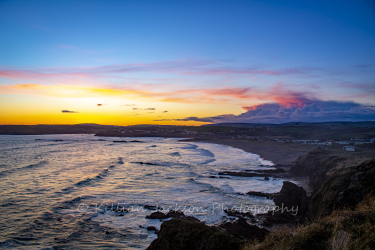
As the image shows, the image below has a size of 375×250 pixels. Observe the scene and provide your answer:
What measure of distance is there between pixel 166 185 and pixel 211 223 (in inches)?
326

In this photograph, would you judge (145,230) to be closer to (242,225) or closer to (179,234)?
(242,225)

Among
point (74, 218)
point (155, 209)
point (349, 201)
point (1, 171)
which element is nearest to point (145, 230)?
point (155, 209)

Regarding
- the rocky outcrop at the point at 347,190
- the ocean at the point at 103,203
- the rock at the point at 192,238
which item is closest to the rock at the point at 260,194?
the ocean at the point at 103,203

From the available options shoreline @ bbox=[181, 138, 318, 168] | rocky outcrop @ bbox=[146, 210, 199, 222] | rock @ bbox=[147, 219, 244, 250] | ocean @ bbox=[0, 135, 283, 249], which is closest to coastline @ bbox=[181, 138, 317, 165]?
shoreline @ bbox=[181, 138, 318, 168]

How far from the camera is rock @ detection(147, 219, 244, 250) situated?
5.74m

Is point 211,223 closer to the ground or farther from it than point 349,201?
closer to the ground

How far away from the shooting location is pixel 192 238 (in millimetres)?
6004

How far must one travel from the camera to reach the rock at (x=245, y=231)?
8977mm

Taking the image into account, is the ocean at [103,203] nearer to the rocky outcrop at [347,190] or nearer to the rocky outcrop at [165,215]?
the rocky outcrop at [165,215]

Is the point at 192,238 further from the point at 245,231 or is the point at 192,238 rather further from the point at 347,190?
the point at 347,190

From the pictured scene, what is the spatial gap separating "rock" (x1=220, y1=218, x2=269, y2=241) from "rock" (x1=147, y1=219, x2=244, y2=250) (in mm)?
3485

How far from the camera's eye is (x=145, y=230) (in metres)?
10.3

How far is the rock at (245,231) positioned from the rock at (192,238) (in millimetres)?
3485

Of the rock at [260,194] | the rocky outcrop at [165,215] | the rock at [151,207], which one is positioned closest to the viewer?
the rocky outcrop at [165,215]
